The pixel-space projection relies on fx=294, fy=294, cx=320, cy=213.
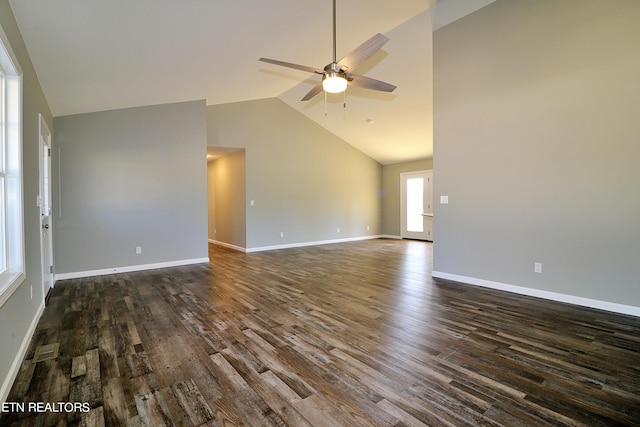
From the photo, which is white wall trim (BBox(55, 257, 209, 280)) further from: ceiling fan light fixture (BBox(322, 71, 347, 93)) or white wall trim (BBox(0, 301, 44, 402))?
ceiling fan light fixture (BBox(322, 71, 347, 93))

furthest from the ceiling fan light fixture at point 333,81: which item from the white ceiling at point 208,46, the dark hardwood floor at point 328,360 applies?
the dark hardwood floor at point 328,360

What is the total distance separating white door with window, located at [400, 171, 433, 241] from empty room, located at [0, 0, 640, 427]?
9.67 ft

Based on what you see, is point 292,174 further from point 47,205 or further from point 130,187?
point 47,205

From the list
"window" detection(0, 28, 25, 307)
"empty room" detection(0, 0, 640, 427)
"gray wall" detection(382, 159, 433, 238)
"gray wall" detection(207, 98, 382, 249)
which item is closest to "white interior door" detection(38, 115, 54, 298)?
"empty room" detection(0, 0, 640, 427)

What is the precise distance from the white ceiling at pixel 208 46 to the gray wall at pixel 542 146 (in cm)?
77

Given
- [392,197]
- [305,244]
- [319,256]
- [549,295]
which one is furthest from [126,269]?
[392,197]

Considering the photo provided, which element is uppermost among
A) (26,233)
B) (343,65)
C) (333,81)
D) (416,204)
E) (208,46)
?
(208,46)

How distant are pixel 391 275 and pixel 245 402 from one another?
3301 mm

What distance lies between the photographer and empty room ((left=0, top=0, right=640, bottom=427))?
173cm

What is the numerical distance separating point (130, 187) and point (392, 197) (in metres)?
7.34

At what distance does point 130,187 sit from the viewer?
485 cm

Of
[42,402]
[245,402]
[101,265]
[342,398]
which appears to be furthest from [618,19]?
[101,265]

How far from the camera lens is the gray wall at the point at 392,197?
9.48 metres

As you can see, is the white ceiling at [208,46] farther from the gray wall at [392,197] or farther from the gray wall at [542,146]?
the gray wall at [392,197]
